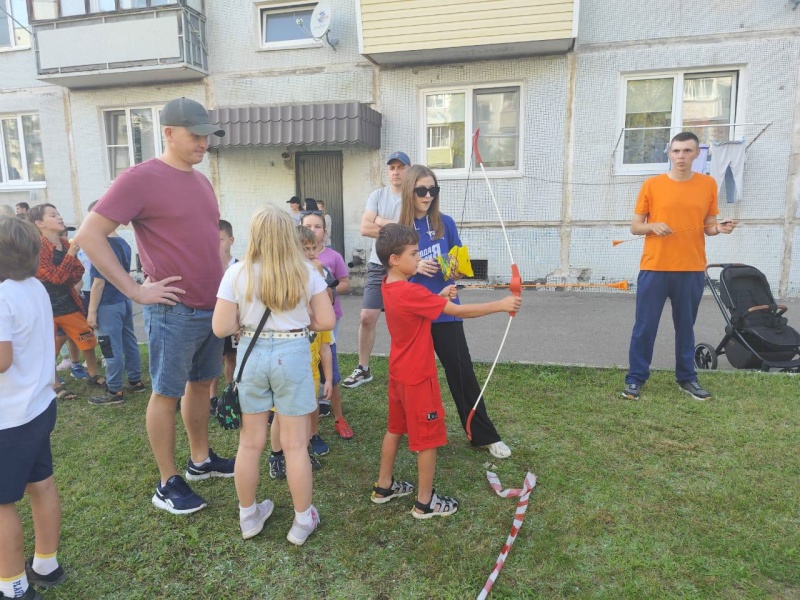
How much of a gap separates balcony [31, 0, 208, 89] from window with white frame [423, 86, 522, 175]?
4433 millimetres

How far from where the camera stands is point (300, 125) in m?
9.21

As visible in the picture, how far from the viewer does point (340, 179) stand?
10.3 meters

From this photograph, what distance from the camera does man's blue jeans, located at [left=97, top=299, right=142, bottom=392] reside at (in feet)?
15.8

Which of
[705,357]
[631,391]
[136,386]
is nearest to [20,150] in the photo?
[136,386]

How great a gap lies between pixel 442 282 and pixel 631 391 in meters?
2.14

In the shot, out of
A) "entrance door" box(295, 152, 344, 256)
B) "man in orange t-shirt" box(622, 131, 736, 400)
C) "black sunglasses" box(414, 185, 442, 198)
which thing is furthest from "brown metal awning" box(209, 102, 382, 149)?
"black sunglasses" box(414, 185, 442, 198)

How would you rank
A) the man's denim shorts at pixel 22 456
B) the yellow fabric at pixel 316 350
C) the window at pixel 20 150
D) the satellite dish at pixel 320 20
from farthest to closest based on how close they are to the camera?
the window at pixel 20 150 < the satellite dish at pixel 320 20 < the yellow fabric at pixel 316 350 < the man's denim shorts at pixel 22 456

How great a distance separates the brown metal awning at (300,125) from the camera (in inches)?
353

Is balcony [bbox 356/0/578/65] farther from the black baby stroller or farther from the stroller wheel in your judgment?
the stroller wheel

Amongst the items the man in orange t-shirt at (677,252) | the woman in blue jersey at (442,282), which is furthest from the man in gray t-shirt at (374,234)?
the man in orange t-shirt at (677,252)

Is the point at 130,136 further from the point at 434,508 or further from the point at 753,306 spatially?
the point at 753,306

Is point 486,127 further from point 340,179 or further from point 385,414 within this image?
point 385,414

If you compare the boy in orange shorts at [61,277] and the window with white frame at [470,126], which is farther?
the window with white frame at [470,126]

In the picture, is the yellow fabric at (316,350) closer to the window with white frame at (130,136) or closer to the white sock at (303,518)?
the white sock at (303,518)
